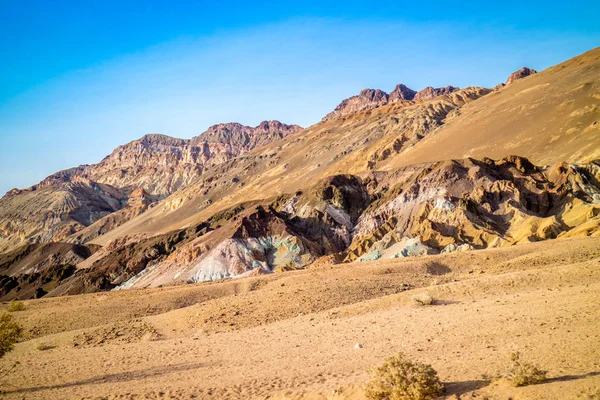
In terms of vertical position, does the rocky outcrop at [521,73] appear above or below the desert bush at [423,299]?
above

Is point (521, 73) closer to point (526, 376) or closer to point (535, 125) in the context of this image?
point (535, 125)

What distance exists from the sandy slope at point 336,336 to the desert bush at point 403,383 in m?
0.46

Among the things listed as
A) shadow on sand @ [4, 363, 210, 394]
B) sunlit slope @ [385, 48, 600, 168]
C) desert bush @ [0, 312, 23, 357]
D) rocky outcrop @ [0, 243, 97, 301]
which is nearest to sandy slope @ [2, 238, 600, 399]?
shadow on sand @ [4, 363, 210, 394]

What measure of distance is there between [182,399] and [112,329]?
1189 cm

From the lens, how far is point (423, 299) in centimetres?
1644

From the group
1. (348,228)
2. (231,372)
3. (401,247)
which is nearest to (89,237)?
(348,228)

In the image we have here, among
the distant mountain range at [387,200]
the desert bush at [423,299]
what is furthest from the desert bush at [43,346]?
the distant mountain range at [387,200]

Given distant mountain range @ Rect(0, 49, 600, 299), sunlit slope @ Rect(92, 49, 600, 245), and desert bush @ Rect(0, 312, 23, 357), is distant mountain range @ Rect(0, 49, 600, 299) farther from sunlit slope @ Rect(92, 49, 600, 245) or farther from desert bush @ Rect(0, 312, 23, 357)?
desert bush @ Rect(0, 312, 23, 357)

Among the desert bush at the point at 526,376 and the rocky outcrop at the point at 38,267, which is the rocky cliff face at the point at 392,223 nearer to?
the rocky outcrop at the point at 38,267

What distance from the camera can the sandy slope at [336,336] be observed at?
976cm

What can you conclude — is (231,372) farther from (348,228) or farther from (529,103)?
(529,103)

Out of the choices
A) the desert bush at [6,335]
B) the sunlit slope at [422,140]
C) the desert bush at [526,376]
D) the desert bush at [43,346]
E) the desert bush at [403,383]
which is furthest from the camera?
the sunlit slope at [422,140]

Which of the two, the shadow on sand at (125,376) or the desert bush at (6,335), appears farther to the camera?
the desert bush at (6,335)

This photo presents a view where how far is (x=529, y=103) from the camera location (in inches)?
3551
